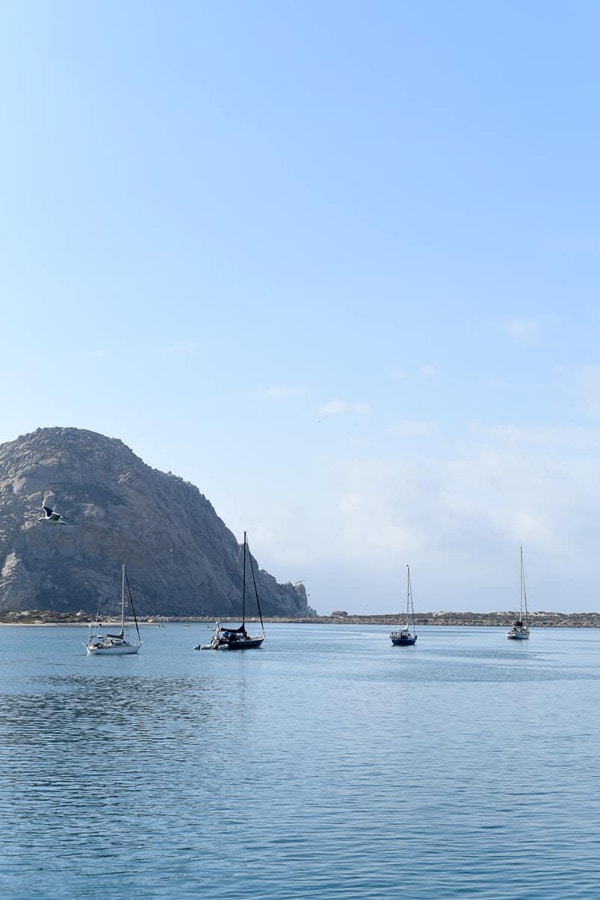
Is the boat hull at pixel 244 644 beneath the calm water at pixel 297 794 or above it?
above

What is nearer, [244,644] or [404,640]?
[244,644]

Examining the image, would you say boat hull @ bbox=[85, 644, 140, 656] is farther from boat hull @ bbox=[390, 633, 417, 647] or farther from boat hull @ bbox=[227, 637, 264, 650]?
boat hull @ bbox=[390, 633, 417, 647]

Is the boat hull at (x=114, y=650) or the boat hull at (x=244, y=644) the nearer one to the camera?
the boat hull at (x=114, y=650)

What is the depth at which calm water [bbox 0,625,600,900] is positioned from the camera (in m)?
28.1

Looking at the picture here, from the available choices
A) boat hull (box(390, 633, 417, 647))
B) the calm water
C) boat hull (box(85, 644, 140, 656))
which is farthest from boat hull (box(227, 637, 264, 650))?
the calm water

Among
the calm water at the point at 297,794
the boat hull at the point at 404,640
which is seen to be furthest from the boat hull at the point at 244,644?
the calm water at the point at 297,794

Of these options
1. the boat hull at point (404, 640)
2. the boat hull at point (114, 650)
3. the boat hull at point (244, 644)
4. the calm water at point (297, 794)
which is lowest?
the calm water at point (297, 794)

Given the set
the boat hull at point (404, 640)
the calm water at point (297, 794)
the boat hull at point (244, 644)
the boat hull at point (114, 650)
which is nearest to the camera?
the calm water at point (297, 794)

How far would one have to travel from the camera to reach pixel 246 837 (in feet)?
107

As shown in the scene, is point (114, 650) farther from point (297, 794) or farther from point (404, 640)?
point (297, 794)

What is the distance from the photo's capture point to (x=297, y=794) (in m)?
39.3

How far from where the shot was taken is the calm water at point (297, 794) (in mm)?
28125

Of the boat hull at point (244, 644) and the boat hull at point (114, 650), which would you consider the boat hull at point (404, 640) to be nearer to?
the boat hull at point (244, 644)

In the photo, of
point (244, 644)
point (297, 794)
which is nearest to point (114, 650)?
point (244, 644)
